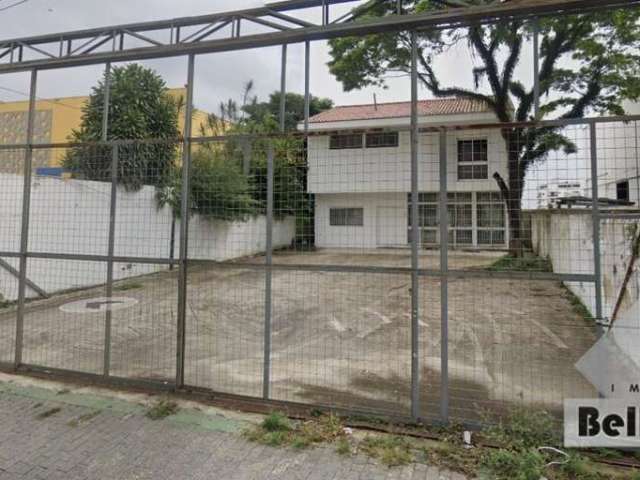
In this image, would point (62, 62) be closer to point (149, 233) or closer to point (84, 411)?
point (84, 411)

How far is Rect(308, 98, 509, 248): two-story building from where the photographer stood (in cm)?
586

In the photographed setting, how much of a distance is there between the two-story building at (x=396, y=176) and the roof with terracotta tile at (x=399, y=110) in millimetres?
44

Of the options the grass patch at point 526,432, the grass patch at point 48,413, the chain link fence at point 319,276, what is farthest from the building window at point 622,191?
the grass patch at point 48,413

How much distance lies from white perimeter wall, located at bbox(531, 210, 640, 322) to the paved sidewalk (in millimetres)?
3293

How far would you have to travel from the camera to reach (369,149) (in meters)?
8.85

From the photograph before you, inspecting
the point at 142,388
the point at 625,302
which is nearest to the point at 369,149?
the point at 625,302

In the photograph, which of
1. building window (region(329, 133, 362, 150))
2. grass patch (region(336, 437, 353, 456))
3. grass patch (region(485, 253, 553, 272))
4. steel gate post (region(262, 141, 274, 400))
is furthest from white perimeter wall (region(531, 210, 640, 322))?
steel gate post (region(262, 141, 274, 400))

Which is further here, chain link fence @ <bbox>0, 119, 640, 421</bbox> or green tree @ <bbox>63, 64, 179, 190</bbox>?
green tree @ <bbox>63, 64, 179, 190</bbox>

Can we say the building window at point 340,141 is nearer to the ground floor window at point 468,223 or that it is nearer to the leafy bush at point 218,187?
the ground floor window at point 468,223

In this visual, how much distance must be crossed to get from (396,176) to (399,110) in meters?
6.93

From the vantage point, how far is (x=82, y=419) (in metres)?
3.47

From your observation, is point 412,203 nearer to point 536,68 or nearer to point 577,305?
point 536,68

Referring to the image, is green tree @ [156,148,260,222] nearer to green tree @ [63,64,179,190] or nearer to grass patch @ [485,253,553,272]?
grass patch @ [485,253,553,272]

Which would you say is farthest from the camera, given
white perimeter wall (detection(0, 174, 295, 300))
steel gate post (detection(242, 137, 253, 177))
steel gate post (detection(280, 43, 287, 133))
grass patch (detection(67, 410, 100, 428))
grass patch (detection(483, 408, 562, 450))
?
white perimeter wall (detection(0, 174, 295, 300))
